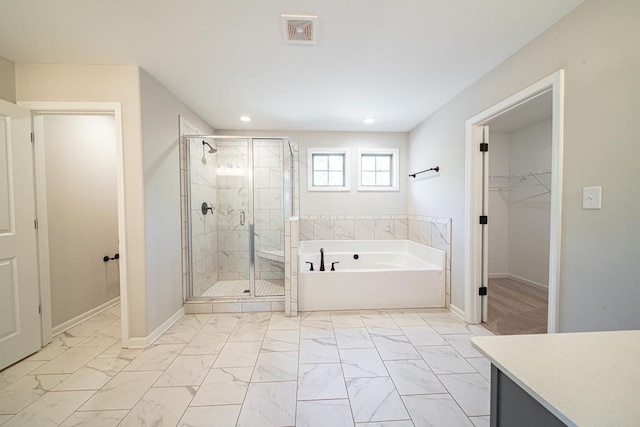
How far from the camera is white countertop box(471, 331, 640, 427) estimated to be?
0.51 metres

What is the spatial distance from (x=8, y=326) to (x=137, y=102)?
2.04 meters

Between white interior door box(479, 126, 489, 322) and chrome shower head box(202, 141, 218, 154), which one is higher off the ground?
chrome shower head box(202, 141, 218, 154)

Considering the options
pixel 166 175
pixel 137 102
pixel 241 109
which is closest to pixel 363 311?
pixel 166 175

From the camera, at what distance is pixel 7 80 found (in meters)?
1.98

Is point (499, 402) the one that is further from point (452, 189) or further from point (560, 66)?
point (452, 189)

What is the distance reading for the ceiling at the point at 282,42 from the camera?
148 centimetres

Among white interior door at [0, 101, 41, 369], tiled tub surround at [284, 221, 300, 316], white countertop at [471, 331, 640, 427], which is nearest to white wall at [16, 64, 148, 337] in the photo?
white interior door at [0, 101, 41, 369]

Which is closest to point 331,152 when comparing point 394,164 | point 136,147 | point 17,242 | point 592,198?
point 394,164

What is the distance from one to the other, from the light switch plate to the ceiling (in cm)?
112

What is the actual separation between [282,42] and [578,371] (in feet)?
7.37

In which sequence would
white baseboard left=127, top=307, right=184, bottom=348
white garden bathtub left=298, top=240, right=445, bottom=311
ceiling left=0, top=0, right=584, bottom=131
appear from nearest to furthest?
ceiling left=0, top=0, right=584, bottom=131 < white baseboard left=127, top=307, right=184, bottom=348 < white garden bathtub left=298, top=240, right=445, bottom=311

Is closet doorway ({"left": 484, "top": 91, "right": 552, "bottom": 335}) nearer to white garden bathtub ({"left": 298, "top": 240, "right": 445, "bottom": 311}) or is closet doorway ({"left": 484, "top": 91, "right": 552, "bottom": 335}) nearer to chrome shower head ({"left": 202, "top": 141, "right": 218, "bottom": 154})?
white garden bathtub ({"left": 298, "top": 240, "right": 445, "bottom": 311})

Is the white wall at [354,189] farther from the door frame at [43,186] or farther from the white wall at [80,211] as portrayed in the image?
the door frame at [43,186]

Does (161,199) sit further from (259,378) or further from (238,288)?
(259,378)
